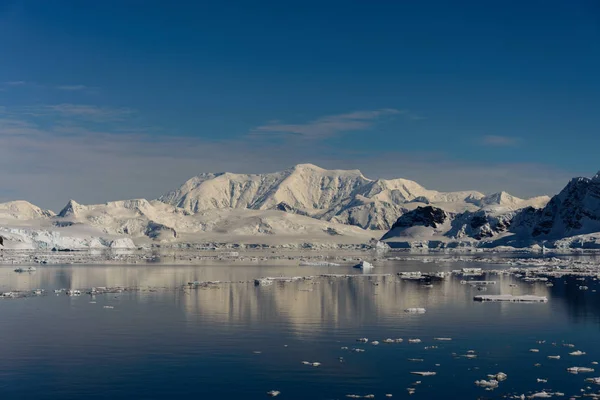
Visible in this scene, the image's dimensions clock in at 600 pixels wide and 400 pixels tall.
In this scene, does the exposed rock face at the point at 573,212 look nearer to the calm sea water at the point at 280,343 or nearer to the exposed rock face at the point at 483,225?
the exposed rock face at the point at 483,225

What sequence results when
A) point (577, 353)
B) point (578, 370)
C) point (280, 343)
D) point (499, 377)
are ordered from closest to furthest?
point (499, 377) < point (578, 370) < point (577, 353) < point (280, 343)

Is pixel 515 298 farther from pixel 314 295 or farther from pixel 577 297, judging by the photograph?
pixel 314 295

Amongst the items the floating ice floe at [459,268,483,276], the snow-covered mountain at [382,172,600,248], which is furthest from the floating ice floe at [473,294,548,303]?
the snow-covered mountain at [382,172,600,248]

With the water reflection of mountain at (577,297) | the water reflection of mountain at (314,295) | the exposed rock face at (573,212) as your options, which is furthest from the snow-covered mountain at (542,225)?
the water reflection of mountain at (314,295)

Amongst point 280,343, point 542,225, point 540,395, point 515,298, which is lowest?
point 540,395

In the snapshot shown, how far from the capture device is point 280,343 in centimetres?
3183

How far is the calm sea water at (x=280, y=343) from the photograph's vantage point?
80.3 ft

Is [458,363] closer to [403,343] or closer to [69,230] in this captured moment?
[403,343]

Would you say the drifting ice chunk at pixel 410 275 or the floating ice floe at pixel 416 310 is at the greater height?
the drifting ice chunk at pixel 410 275

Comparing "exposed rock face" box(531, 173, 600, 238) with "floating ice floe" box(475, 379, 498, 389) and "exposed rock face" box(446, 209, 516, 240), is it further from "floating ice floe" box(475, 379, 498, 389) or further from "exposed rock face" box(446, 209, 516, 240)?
"floating ice floe" box(475, 379, 498, 389)

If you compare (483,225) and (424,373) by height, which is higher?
(483,225)

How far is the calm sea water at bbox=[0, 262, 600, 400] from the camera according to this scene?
24.5 m

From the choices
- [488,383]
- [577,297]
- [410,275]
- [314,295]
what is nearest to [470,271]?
[410,275]

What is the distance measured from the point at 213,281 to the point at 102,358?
33.9 meters
